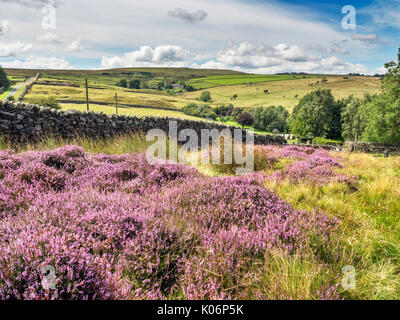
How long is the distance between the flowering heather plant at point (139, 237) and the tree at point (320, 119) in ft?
205

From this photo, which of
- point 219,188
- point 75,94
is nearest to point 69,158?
point 219,188

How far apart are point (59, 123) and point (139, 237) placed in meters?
10.9

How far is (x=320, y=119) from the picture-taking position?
204 ft

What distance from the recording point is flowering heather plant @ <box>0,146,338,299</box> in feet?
Result: 5.39

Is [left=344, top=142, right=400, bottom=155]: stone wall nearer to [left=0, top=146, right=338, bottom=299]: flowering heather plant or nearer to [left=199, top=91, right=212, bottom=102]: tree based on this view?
[left=0, top=146, right=338, bottom=299]: flowering heather plant

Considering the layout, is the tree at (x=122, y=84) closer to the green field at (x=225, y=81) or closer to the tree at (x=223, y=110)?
the green field at (x=225, y=81)

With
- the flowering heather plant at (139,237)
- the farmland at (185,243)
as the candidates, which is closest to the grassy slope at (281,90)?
the farmland at (185,243)

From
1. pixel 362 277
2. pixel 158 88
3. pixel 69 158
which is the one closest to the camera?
pixel 362 277

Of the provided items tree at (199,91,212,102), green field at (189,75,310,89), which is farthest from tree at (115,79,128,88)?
green field at (189,75,310,89)

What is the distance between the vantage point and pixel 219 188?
3789 millimetres

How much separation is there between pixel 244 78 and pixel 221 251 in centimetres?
15354

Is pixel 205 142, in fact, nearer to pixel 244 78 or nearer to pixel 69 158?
pixel 69 158

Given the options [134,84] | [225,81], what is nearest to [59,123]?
[134,84]

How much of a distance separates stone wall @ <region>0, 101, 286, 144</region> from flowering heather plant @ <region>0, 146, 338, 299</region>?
22.9 feet
